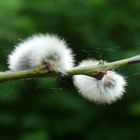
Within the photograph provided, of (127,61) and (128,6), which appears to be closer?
(127,61)

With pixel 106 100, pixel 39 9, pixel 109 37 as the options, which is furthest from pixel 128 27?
pixel 106 100

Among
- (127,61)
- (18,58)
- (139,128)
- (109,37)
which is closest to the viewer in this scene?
(127,61)

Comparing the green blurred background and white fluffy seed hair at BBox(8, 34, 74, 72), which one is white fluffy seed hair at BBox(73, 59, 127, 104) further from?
the green blurred background

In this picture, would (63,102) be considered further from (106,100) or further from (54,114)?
(106,100)

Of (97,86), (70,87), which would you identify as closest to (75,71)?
(97,86)

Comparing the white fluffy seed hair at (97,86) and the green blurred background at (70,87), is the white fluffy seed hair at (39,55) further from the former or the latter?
the green blurred background at (70,87)

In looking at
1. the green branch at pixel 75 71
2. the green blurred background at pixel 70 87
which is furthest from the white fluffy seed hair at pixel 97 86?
the green blurred background at pixel 70 87

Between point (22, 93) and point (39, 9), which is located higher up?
point (39, 9)

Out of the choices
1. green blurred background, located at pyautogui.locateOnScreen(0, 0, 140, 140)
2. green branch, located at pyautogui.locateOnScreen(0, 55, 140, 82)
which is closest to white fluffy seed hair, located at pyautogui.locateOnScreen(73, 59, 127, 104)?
green branch, located at pyautogui.locateOnScreen(0, 55, 140, 82)
